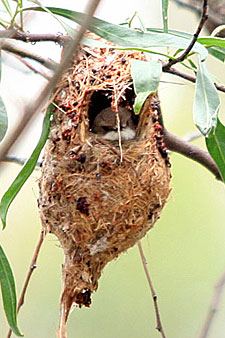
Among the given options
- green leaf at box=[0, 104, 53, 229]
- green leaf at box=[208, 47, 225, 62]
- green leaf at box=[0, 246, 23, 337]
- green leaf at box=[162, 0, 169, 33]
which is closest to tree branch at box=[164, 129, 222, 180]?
green leaf at box=[208, 47, 225, 62]

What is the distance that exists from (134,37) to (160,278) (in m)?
3.01

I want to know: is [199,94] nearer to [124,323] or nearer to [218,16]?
[218,16]

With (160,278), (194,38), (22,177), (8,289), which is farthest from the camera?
(160,278)

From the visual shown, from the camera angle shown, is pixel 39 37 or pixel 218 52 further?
pixel 218 52

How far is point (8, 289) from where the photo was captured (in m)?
2.19

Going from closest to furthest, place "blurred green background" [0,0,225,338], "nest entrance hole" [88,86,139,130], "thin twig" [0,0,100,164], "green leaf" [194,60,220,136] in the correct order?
"thin twig" [0,0,100,164], "green leaf" [194,60,220,136], "nest entrance hole" [88,86,139,130], "blurred green background" [0,0,225,338]

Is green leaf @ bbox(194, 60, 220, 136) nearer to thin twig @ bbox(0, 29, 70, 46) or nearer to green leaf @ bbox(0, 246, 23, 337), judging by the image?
thin twig @ bbox(0, 29, 70, 46)

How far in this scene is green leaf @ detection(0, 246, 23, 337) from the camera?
7.05 feet

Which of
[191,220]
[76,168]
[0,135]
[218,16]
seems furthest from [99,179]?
[191,220]

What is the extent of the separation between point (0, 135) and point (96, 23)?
46cm

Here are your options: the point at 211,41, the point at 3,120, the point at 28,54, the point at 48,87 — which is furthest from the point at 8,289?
A: the point at 48,87

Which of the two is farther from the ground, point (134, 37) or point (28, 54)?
point (134, 37)

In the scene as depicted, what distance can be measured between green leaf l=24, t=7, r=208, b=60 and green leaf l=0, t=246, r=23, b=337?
86 centimetres

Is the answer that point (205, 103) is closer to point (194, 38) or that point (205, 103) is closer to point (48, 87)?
point (194, 38)
